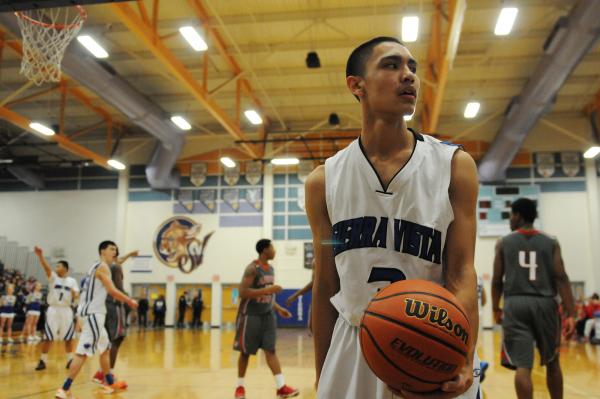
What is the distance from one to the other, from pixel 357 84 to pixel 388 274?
0.73 meters

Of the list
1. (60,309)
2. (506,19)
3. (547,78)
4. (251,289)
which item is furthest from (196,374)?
(547,78)

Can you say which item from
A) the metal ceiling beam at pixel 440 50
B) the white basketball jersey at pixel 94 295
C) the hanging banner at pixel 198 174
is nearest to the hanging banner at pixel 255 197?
the hanging banner at pixel 198 174

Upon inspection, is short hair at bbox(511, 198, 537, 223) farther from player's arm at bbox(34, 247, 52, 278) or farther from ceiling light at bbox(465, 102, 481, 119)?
ceiling light at bbox(465, 102, 481, 119)

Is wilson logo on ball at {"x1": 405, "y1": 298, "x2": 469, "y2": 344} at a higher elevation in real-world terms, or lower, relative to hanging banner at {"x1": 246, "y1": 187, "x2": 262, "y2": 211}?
lower

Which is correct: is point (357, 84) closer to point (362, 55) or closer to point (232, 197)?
point (362, 55)

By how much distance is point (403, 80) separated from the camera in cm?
193

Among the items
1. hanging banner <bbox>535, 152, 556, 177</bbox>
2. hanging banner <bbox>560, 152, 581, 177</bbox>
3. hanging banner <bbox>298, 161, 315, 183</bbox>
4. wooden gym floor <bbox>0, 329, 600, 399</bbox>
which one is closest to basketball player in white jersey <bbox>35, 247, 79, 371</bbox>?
wooden gym floor <bbox>0, 329, 600, 399</bbox>

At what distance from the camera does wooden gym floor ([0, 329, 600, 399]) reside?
6.83 metres

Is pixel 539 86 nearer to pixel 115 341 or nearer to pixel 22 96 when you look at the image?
pixel 115 341

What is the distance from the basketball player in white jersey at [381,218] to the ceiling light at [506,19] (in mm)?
9731

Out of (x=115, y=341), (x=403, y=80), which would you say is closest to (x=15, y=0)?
(x=115, y=341)

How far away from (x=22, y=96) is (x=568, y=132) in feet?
63.6

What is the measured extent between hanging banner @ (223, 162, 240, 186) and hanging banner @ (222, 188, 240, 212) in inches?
11.6

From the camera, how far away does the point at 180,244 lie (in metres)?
22.9
